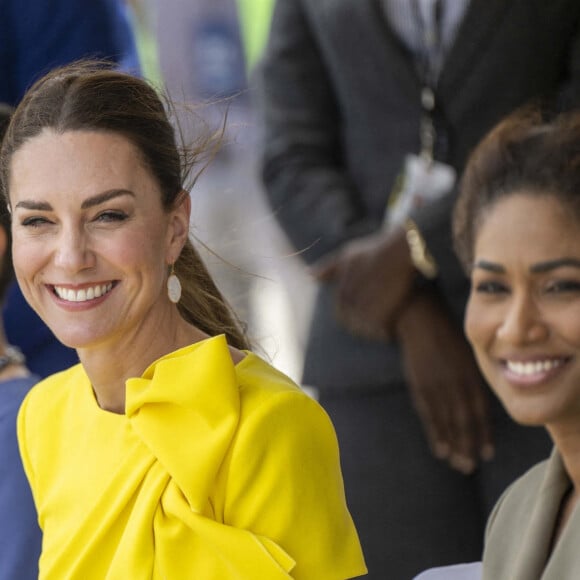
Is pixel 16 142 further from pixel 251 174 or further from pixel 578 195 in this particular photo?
pixel 251 174

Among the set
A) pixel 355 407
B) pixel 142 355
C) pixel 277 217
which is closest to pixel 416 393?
pixel 355 407

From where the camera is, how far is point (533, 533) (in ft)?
4.01

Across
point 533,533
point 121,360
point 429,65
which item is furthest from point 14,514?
point 429,65

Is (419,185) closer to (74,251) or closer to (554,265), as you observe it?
(554,265)

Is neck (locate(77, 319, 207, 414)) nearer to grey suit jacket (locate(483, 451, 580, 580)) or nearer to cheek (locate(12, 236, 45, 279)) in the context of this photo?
cheek (locate(12, 236, 45, 279))

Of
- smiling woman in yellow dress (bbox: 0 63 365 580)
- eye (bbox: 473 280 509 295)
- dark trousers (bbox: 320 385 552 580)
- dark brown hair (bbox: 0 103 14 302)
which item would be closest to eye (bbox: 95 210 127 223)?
smiling woman in yellow dress (bbox: 0 63 365 580)

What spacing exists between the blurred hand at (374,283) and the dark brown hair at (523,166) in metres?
0.33

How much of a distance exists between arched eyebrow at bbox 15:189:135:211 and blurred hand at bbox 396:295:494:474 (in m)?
0.77

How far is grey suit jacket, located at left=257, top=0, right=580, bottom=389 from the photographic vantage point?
169 centimetres

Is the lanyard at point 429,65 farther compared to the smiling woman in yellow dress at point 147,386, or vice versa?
the lanyard at point 429,65

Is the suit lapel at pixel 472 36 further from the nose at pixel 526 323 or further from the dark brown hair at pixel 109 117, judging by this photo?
the dark brown hair at pixel 109 117

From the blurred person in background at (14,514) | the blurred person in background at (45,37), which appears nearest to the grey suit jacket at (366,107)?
the blurred person in background at (45,37)

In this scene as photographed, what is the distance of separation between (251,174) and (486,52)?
2.34m

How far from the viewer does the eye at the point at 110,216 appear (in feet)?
3.30
